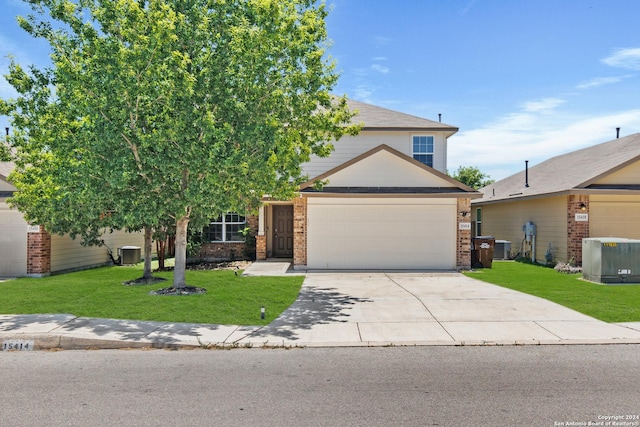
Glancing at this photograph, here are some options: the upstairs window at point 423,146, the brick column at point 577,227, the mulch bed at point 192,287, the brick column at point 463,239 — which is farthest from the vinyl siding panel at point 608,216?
the mulch bed at point 192,287

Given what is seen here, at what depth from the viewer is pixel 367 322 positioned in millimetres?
8641

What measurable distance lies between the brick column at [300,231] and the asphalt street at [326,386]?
967 centimetres

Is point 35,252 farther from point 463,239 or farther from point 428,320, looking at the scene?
point 463,239

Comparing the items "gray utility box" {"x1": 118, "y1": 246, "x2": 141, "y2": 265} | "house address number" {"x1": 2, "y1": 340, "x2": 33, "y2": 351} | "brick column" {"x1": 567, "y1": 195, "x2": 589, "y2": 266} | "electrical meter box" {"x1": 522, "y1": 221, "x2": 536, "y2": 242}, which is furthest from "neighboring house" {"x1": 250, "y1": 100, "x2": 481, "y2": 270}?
"house address number" {"x1": 2, "y1": 340, "x2": 33, "y2": 351}

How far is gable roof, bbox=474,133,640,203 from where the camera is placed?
55.3 feet

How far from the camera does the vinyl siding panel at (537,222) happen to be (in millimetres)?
17953

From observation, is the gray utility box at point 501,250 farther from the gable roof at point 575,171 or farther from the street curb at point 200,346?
the street curb at point 200,346

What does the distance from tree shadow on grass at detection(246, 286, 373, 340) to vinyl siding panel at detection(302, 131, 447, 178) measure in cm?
907

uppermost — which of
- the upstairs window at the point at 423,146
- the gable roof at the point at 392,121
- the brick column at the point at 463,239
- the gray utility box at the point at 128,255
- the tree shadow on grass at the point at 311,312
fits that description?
the gable roof at the point at 392,121

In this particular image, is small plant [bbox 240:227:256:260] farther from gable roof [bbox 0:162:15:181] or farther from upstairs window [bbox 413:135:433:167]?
gable roof [bbox 0:162:15:181]

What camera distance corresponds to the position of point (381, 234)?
659 inches

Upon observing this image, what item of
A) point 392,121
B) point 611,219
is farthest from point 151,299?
point 611,219

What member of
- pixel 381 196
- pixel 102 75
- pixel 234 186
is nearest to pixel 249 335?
pixel 234 186

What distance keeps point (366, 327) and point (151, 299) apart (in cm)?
545
